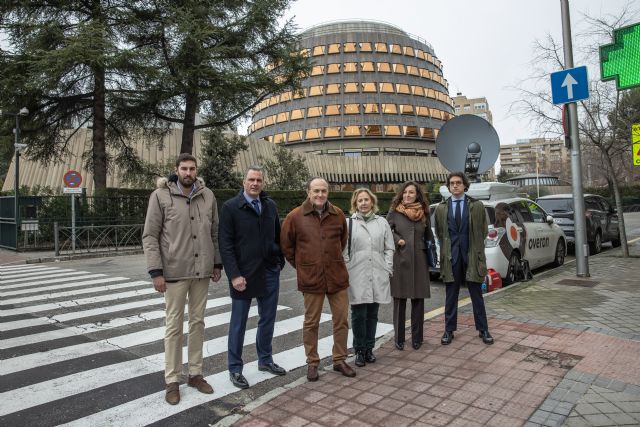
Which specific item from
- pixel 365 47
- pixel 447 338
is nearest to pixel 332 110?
pixel 365 47

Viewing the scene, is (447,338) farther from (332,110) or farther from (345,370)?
(332,110)

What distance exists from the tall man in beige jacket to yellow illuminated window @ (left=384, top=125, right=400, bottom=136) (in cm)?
6758

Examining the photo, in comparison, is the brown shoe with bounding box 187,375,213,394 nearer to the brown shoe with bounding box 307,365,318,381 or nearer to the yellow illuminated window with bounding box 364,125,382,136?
the brown shoe with bounding box 307,365,318,381

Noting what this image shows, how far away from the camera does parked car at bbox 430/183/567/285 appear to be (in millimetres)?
Result: 8094

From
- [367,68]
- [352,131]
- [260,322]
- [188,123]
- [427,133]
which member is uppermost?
[367,68]

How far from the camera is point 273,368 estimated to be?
4.32m

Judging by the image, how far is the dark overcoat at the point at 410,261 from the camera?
190 inches

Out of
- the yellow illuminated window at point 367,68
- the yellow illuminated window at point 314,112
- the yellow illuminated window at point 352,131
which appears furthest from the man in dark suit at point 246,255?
the yellow illuminated window at point 367,68

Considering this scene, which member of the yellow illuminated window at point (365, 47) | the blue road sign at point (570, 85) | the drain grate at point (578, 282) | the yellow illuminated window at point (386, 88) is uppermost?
the yellow illuminated window at point (365, 47)

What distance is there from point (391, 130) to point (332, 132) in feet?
29.7

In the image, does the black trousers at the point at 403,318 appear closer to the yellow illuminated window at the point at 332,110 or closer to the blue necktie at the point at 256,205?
the blue necktie at the point at 256,205

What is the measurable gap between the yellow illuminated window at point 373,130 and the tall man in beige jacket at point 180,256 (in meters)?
67.0

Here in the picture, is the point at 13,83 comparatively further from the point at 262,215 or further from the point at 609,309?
the point at 609,309

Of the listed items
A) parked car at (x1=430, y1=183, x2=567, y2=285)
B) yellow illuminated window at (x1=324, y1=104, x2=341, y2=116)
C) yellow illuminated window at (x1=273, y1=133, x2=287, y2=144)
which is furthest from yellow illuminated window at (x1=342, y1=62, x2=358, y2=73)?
parked car at (x1=430, y1=183, x2=567, y2=285)
